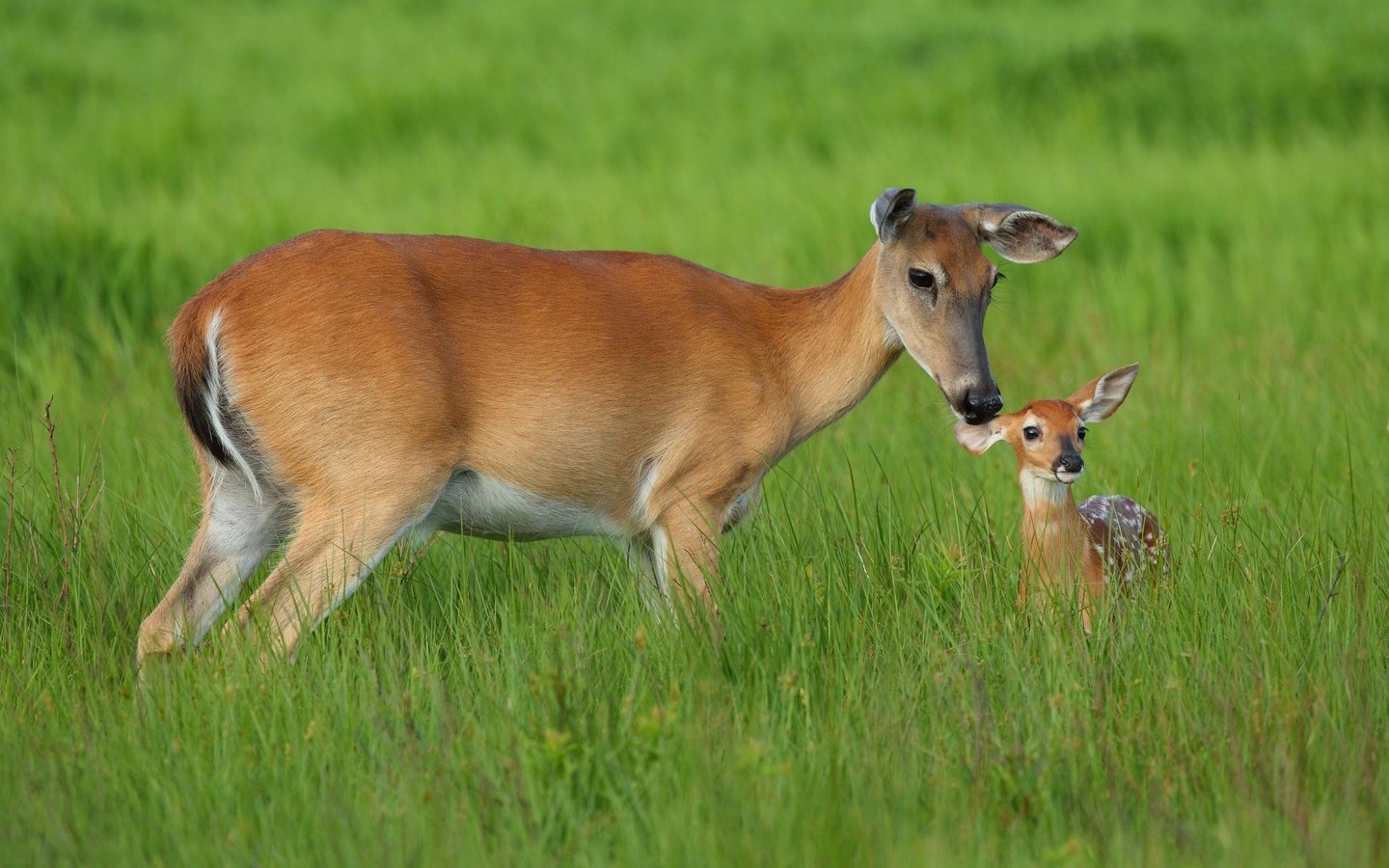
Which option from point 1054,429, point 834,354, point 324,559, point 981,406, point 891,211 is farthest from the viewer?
point 834,354

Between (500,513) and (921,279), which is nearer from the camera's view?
(500,513)

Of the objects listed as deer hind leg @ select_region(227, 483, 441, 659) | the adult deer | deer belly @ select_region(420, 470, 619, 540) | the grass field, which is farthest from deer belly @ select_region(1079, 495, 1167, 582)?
deer hind leg @ select_region(227, 483, 441, 659)

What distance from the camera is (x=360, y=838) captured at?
3.14 metres

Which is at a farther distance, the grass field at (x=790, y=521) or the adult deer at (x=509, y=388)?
the adult deer at (x=509, y=388)

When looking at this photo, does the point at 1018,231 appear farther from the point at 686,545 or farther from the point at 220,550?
the point at 220,550

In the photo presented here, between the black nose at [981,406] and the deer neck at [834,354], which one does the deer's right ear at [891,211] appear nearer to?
the deer neck at [834,354]

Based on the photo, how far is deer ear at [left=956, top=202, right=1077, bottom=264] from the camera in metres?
4.92

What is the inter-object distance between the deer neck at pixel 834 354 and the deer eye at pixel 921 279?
0.18 m

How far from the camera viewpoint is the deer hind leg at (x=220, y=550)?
4441mm

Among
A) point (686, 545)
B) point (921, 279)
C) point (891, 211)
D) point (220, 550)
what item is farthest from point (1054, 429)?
point (220, 550)

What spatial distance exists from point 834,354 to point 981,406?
57cm

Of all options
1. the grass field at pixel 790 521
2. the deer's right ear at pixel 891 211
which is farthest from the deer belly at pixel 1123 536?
the deer's right ear at pixel 891 211

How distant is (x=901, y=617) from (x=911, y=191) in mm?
1136

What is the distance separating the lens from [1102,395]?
15.1 feet
